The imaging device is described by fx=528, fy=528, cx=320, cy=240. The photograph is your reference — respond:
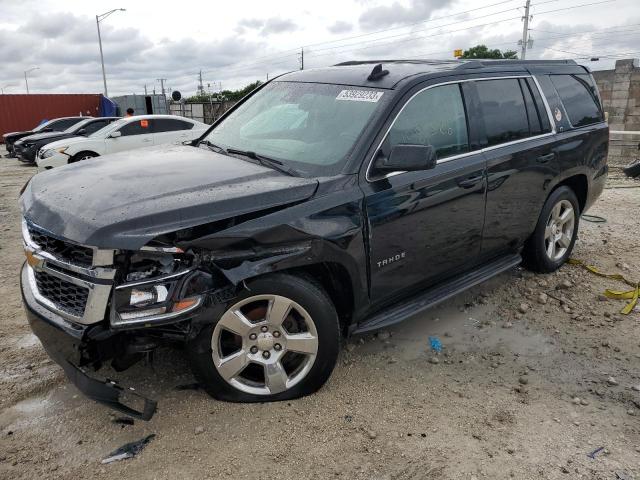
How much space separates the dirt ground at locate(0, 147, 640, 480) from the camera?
8.59ft

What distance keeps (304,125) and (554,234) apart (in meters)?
2.80

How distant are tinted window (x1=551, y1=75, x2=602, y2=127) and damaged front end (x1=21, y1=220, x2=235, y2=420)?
12.3 ft

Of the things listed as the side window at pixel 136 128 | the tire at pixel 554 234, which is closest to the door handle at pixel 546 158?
A: the tire at pixel 554 234

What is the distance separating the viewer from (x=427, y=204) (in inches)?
137

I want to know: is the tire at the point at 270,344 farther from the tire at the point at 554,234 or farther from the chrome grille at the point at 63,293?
the tire at the point at 554,234

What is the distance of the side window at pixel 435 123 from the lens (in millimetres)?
3400

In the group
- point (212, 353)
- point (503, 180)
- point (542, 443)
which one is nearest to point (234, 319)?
point (212, 353)

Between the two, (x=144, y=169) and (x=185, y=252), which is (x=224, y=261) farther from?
(x=144, y=169)

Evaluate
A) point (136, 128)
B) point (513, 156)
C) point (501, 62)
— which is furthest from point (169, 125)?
point (513, 156)

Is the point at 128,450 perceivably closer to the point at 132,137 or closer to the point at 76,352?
the point at 76,352

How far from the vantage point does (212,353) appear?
9.18ft

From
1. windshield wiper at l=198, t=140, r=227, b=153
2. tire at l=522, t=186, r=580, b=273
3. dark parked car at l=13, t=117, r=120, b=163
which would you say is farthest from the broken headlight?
dark parked car at l=13, t=117, r=120, b=163

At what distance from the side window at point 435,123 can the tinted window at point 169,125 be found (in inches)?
390

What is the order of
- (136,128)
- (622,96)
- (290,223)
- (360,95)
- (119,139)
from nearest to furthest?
(290,223) → (360,95) → (119,139) → (136,128) → (622,96)
